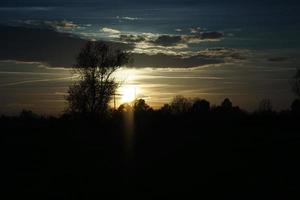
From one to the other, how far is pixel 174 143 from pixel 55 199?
32.7ft

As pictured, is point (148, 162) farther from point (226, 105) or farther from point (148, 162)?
point (226, 105)

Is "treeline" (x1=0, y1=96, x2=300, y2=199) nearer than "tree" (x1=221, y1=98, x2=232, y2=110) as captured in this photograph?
Yes

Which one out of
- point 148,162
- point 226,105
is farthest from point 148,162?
point 226,105

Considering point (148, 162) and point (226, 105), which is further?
point (226, 105)

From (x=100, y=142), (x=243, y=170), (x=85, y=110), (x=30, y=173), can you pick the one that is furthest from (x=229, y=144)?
(x=85, y=110)

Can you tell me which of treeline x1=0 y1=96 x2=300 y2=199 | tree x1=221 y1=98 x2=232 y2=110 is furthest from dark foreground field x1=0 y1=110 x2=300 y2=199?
tree x1=221 y1=98 x2=232 y2=110

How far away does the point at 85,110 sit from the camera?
193ft

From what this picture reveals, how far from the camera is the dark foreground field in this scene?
2284 centimetres

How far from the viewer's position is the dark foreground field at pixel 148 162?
74.9 ft

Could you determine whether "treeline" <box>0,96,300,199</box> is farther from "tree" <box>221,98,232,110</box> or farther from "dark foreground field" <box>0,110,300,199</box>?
"tree" <box>221,98,232,110</box>

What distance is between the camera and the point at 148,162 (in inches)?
1051

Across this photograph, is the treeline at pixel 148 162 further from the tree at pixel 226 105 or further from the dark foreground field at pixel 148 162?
the tree at pixel 226 105

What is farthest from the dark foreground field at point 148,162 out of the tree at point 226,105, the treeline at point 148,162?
the tree at point 226,105

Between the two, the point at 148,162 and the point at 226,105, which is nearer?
the point at 148,162
